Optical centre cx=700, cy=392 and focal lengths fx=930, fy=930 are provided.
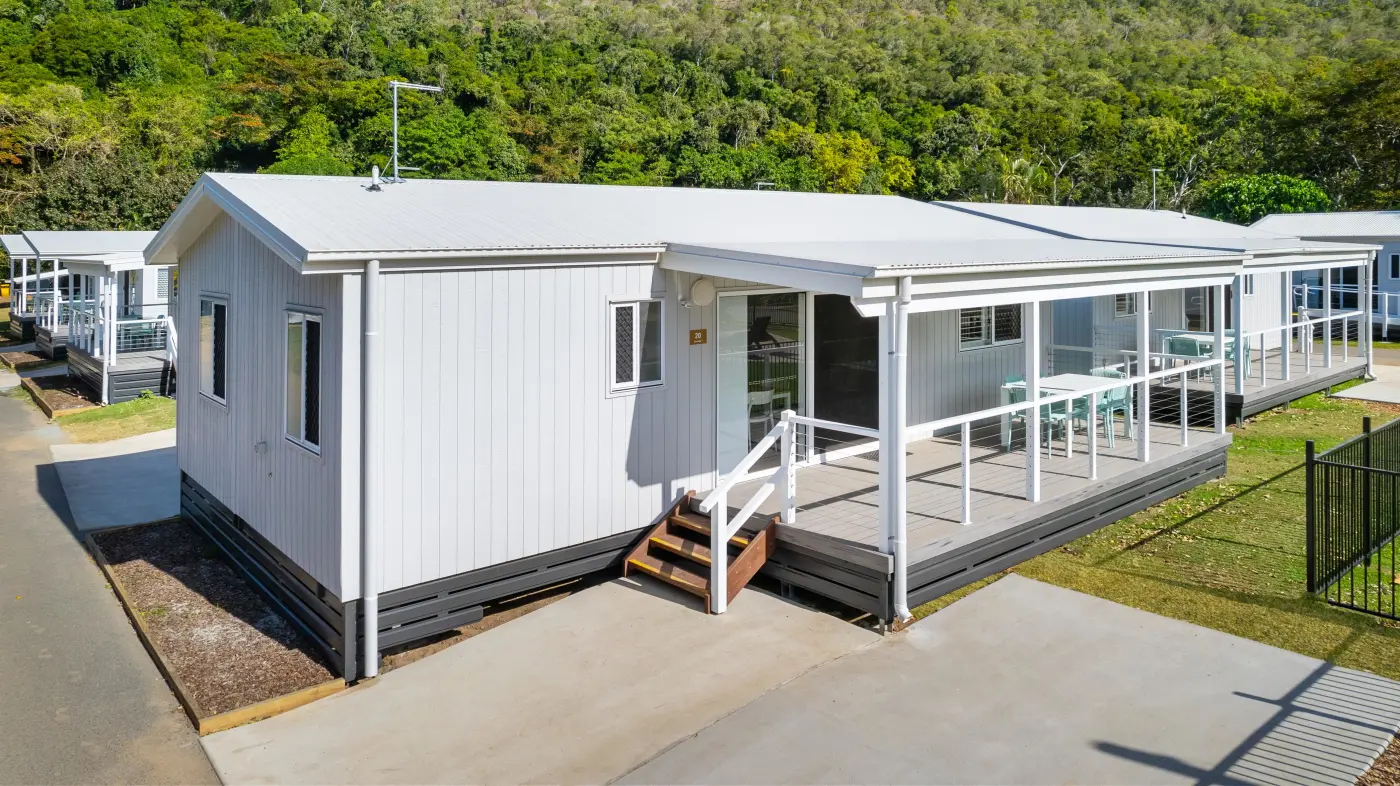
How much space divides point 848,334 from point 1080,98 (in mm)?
63059

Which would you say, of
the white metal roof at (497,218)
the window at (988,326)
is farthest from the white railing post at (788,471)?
the window at (988,326)

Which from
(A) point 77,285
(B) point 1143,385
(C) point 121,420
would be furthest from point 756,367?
(A) point 77,285

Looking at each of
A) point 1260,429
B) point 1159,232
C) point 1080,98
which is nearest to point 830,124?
point 1080,98

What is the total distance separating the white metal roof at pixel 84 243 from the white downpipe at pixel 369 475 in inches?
719

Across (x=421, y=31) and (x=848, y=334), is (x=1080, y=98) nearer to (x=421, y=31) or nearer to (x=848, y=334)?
→ (x=421, y=31)

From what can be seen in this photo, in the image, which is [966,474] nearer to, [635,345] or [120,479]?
[635,345]

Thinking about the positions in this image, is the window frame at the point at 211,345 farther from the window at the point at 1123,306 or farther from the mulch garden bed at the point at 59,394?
the window at the point at 1123,306

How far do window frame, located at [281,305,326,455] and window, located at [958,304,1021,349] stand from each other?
6850mm

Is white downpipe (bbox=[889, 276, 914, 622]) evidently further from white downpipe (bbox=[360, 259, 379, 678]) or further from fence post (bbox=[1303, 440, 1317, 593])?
white downpipe (bbox=[360, 259, 379, 678])

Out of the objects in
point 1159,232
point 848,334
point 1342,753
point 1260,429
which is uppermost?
point 1159,232

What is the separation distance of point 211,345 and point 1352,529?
392 inches

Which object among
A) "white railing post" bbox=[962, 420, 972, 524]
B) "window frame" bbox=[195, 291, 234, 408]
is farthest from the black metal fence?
"window frame" bbox=[195, 291, 234, 408]

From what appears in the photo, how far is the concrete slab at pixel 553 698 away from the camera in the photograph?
498 centimetres

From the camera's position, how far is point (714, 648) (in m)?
6.29
